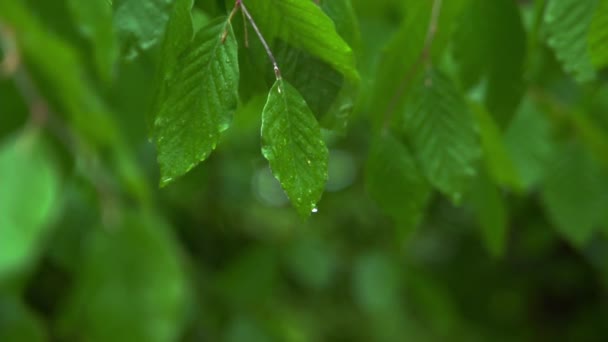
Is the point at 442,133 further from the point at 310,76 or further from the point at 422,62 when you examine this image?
the point at 310,76

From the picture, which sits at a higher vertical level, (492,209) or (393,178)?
(393,178)

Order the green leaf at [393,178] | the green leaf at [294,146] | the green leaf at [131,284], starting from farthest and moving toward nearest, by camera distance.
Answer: the green leaf at [131,284]
the green leaf at [393,178]
the green leaf at [294,146]

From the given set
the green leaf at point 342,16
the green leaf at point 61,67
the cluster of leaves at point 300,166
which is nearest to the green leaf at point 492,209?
the cluster of leaves at point 300,166

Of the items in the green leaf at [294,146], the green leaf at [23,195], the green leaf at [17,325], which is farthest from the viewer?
the green leaf at [17,325]

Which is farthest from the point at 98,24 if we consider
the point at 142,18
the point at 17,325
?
the point at 17,325

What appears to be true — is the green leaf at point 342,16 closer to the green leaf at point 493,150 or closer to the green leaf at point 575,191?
the green leaf at point 493,150

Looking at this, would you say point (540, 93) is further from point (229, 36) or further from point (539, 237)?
point (539, 237)

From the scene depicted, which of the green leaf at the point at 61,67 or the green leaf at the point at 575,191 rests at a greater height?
the green leaf at the point at 61,67

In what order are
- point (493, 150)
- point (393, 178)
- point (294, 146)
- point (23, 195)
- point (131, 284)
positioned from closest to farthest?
1. point (294, 146)
2. point (393, 178)
3. point (493, 150)
4. point (23, 195)
5. point (131, 284)
